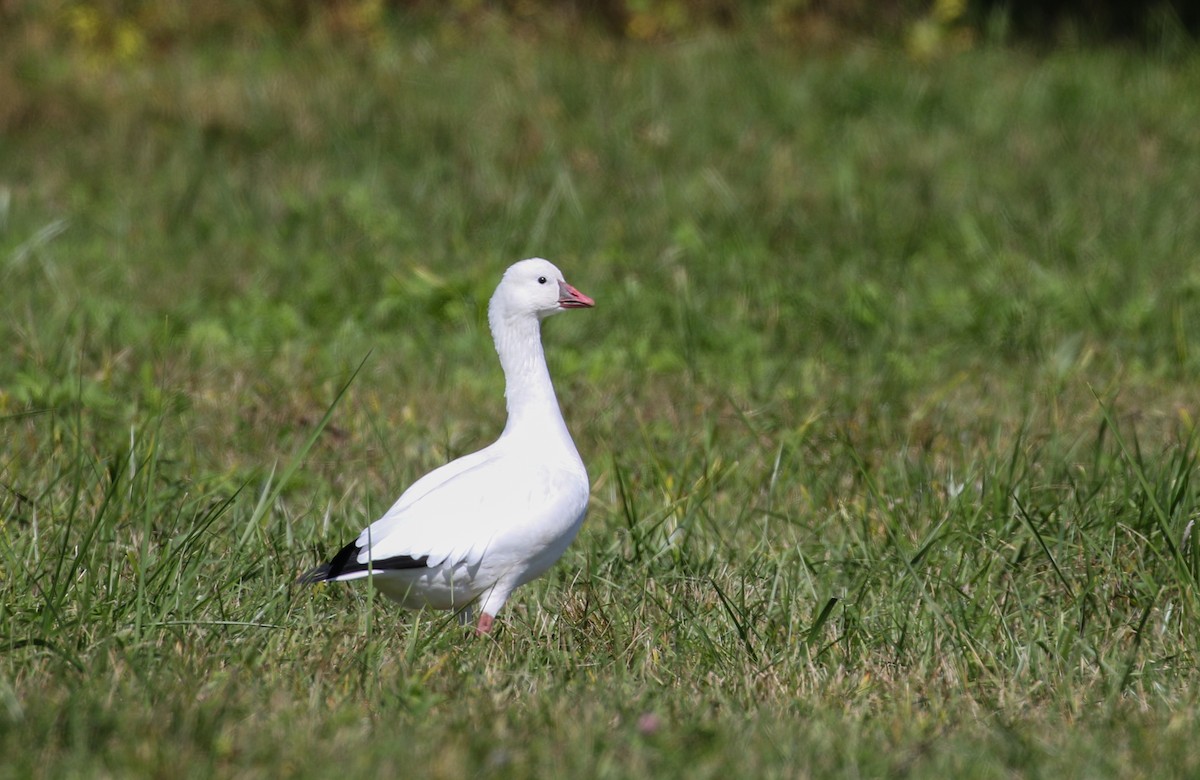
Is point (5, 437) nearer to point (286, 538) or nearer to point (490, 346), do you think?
point (286, 538)

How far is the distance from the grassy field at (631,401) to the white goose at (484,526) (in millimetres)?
129

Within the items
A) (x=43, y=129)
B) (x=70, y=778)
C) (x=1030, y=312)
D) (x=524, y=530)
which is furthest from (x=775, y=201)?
(x=70, y=778)

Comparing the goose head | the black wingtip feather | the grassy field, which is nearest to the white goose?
the black wingtip feather

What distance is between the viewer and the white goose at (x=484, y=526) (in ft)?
13.1

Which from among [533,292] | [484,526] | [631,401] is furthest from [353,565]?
[631,401]

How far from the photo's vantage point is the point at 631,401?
20.8 feet

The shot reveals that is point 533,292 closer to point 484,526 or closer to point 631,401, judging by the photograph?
point 484,526

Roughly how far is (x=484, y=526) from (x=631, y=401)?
2.38 metres

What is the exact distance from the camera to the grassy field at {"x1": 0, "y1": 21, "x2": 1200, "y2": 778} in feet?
11.5

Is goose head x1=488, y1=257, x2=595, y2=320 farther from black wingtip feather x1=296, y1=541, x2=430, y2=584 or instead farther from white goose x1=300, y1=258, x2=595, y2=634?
black wingtip feather x1=296, y1=541, x2=430, y2=584

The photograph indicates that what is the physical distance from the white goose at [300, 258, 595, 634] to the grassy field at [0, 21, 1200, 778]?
5.1 inches

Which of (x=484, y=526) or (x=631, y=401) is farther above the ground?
(x=484, y=526)

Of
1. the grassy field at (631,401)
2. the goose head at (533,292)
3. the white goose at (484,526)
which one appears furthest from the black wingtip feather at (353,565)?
the goose head at (533,292)

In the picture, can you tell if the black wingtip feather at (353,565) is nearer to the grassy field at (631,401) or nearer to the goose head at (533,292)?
the grassy field at (631,401)
